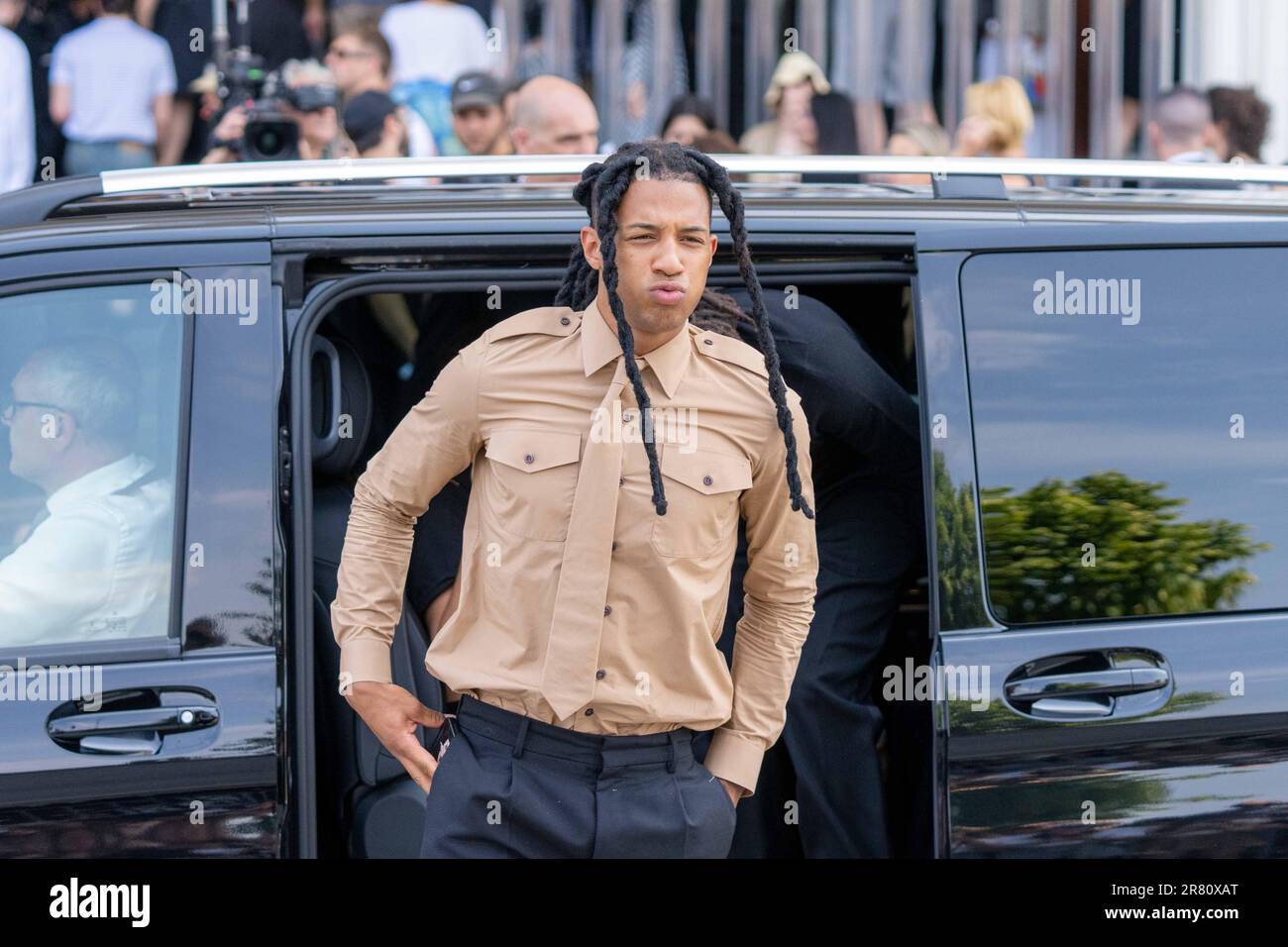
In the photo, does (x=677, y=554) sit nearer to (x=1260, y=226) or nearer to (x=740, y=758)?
(x=740, y=758)

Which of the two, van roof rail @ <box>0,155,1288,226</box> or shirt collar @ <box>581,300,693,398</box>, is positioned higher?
van roof rail @ <box>0,155,1288,226</box>

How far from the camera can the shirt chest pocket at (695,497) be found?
238 cm

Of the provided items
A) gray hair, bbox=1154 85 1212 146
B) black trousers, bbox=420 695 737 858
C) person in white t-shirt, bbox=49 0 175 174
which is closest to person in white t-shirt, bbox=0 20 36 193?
person in white t-shirt, bbox=49 0 175 174

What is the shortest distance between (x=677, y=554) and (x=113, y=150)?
5.23 metres

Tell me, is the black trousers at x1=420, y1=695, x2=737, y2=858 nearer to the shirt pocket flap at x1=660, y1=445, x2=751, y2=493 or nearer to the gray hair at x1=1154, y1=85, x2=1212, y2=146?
the shirt pocket flap at x1=660, y1=445, x2=751, y2=493

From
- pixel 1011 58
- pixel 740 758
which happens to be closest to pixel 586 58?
pixel 1011 58

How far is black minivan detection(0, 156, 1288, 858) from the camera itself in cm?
251

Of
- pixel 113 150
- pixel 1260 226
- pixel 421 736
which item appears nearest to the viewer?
pixel 1260 226

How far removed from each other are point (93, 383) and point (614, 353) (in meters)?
0.87

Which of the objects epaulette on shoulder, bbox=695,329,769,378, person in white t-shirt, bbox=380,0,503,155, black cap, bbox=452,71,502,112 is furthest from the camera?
person in white t-shirt, bbox=380,0,503,155

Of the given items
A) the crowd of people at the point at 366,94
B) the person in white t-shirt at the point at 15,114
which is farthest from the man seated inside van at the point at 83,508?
the person in white t-shirt at the point at 15,114

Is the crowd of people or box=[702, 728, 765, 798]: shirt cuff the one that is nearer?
box=[702, 728, 765, 798]: shirt cuff

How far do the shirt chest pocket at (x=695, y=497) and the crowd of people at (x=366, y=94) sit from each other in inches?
137

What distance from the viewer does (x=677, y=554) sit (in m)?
2.40
